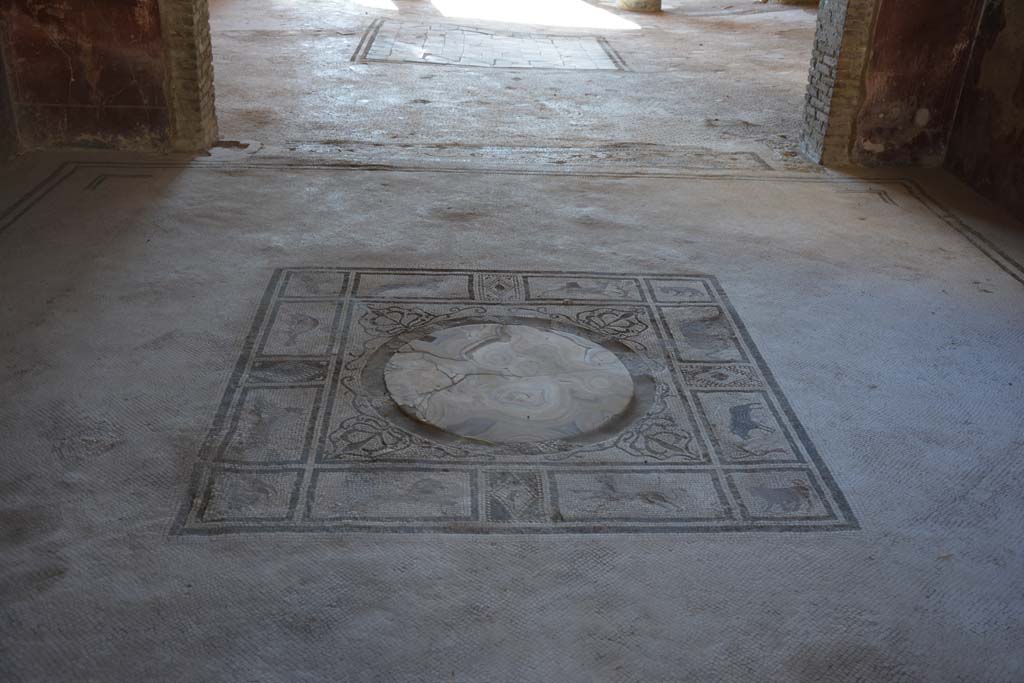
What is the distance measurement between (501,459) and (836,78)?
3.26 metres

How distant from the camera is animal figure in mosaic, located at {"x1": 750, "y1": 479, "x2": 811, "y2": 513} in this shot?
7.43 feet

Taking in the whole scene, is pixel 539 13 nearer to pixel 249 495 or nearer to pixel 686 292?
pixel 686 292

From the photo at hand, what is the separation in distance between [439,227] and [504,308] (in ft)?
2.74

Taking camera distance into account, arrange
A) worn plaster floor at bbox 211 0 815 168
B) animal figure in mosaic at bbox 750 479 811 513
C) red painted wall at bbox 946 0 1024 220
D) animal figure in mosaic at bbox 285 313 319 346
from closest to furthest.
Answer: animal figure in mosaic at bbox 750 479 811 513 < animal figure in mosaic at bbox 285 313 319 346 < red painted wall at bbox 946 0 1024 220 < worn plaster floor at bbox 211 0 815 168

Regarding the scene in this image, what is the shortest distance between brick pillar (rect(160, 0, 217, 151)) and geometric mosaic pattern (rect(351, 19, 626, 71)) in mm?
2873

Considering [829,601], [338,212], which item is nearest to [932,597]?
[829,601]

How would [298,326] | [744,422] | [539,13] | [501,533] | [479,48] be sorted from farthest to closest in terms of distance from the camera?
[539,13]
[479,48]
[298,326]
[744,422]
[501,533]

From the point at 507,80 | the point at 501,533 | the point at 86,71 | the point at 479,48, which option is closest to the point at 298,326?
the point at 501,533

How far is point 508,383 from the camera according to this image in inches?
107

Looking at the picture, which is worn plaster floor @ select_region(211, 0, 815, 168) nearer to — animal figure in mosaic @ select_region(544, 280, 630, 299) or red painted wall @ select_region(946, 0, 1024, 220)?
red painted wall @ select_region(946, 0, 1024, 220)

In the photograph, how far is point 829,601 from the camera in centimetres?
197

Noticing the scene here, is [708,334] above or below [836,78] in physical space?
below

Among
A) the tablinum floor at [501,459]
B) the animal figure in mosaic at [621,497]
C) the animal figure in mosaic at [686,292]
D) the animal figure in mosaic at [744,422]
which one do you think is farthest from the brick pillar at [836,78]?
the animal figure in mosaic at [621,497]

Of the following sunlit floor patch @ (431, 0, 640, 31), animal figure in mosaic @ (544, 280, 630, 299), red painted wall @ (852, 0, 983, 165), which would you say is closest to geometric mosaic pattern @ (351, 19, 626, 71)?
sunlit floor patch @ (431, 0, 640, 31)
